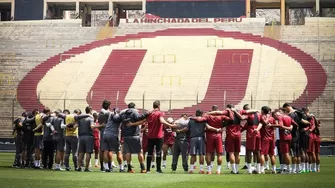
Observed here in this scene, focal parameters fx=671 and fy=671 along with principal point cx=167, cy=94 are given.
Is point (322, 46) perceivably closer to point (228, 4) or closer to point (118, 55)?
point (228, 4)

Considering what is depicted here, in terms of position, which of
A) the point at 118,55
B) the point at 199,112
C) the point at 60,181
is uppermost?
the point at 118,55

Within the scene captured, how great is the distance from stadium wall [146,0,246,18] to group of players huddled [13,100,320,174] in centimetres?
4045

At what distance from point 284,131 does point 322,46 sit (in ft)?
111

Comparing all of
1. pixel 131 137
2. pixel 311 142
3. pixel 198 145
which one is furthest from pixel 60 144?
pixel 311 142

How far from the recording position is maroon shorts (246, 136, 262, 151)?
20359 millimetres

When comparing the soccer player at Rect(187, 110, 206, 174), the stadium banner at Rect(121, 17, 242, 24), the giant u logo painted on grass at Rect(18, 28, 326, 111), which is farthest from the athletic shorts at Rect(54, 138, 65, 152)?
the stadium banner at Rect(121, 17, 242, 24)

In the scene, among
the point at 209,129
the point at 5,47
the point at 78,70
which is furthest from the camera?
the point at 5,47

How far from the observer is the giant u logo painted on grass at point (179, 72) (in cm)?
4678

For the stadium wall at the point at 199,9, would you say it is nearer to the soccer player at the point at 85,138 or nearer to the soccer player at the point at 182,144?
the soccer player at the point at 182,144

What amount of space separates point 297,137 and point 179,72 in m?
29.4

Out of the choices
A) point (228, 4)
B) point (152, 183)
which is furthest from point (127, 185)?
point (228, 4)

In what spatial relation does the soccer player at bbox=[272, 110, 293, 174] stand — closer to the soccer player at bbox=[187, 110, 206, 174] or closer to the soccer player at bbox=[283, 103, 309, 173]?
the soccer player at bbox=[283, 103, 309, 173]

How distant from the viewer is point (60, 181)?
53.0 ft

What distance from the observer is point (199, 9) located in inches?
2470
